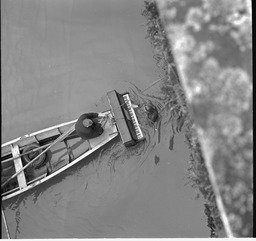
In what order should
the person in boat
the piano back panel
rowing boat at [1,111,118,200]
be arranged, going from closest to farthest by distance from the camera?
the person in boat
the piano back panel
rowing boat at [1,111,118,200]

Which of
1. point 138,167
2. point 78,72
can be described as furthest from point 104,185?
point 78,72

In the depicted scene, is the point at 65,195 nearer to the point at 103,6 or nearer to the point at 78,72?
the point at 78,72

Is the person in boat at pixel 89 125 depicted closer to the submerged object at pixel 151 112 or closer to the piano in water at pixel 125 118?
the piano in water at pixel 125 118

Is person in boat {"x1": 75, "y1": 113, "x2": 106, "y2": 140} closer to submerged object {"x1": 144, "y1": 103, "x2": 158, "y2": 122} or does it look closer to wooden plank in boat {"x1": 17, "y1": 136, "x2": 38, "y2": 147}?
submerged object {"x1": 144, "y1": 103, "x2": 158, "y2": 122}

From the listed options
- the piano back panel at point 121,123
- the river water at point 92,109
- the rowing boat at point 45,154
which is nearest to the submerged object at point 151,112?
the river water at point 92,109

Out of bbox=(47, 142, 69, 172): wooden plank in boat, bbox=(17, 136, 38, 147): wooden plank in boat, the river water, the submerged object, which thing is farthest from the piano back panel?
bbox=(17, 136, 38, 147): wooden plank in boat
